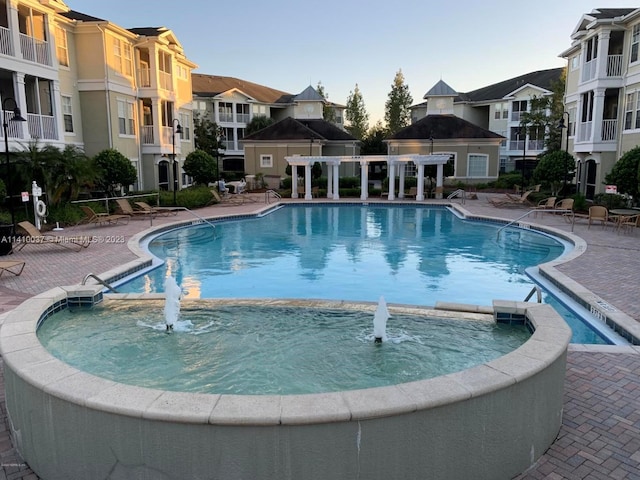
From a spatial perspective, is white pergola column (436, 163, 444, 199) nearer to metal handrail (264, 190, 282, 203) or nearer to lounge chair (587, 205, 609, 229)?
metal handrail (264, 190, 282, 203)

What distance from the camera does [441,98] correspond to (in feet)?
144

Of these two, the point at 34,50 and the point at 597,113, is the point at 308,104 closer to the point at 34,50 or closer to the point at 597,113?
the point at 597,113

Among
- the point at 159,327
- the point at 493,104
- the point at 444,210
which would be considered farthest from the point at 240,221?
the point at 493,104

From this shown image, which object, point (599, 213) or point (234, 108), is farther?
point (234, 108)

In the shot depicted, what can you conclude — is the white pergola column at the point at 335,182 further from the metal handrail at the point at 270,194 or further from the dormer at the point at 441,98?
the dormer at the point at 441,98

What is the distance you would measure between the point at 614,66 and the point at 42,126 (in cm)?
2488

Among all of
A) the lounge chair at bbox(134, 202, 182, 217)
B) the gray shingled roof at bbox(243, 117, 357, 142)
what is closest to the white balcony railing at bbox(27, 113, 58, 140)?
the lounge chair at bbox(134, 202, 182, 217)

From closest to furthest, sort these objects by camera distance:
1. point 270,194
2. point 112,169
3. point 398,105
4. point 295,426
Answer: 1. point 295,426
2. point 112,169
3. point 270,194
4. point 398,105

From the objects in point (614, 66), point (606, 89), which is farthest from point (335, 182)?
point (614, 66)

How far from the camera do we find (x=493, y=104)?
4956 centimetres

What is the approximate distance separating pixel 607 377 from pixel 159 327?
225 inches

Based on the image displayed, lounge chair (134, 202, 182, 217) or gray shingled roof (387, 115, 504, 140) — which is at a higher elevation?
gray shingled roof (387, 115, 504, 140)

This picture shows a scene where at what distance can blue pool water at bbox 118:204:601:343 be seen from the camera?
1118 centimetres

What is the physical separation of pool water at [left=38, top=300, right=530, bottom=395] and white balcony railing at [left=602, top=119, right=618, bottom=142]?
20.3 m
